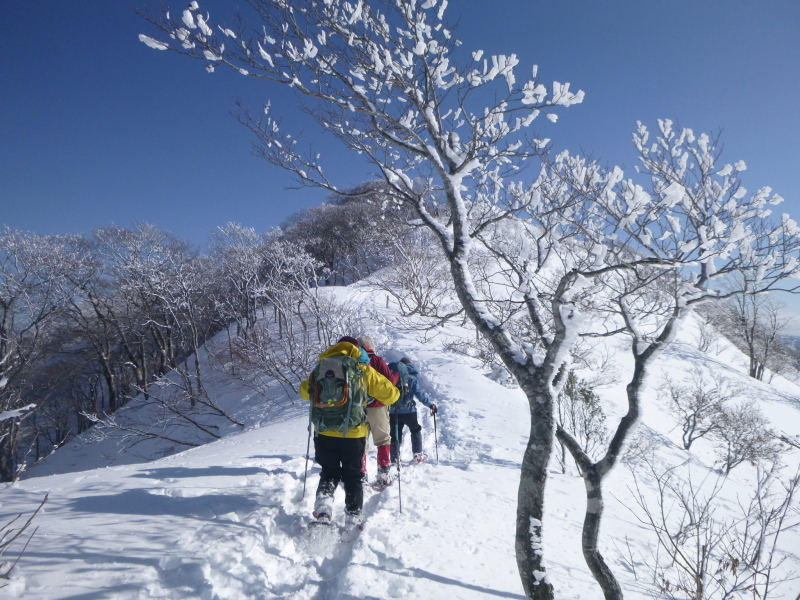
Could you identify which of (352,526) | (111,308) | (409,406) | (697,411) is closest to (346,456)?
(352,526)

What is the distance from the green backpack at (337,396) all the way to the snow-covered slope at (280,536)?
100 cm

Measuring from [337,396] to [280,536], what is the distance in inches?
52.5

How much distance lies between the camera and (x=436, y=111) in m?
3.64

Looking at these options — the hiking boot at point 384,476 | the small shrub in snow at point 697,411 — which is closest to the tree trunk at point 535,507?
the hiking boot at point 384,476

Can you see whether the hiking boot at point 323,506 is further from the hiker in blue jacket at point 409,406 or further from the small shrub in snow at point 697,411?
the small shrub in snow at point 697,411

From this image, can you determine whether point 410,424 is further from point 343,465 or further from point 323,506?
point 323,506

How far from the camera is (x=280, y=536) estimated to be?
340 cm

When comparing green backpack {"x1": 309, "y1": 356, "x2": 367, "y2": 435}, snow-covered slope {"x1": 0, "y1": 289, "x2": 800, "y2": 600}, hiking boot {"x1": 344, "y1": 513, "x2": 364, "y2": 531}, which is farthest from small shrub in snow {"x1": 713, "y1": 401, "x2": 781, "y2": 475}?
green backpack {"x1": 309, "y1": 356, "x2": 367, "y2": 435}

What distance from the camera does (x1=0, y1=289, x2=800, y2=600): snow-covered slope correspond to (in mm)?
2693

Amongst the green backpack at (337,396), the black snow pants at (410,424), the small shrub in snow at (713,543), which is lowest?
the small shrub in snow at (713,543)

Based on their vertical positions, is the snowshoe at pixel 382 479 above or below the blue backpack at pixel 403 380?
below

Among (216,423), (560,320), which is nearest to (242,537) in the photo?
(560,320)

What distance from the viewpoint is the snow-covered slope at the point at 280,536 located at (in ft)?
8.84

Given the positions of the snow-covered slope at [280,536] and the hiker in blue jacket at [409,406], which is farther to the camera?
the hiker in blue jacket at [409,406]
